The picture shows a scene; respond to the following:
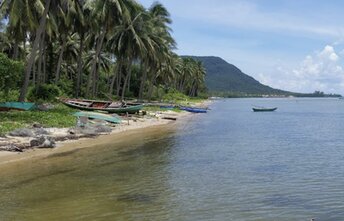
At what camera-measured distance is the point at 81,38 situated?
171 feet

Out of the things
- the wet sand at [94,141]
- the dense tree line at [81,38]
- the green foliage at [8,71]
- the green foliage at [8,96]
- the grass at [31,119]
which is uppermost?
the dense tree line at [81,38]

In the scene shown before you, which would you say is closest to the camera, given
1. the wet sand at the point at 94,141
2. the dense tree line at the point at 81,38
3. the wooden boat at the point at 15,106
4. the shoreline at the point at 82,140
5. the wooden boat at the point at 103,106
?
the wet sand at the point at 94,141

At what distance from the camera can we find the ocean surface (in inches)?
464

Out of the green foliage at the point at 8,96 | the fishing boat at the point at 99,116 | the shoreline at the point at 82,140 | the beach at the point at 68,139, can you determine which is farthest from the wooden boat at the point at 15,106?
the shoreline at the point at 82,140

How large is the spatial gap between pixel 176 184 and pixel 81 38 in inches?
1555

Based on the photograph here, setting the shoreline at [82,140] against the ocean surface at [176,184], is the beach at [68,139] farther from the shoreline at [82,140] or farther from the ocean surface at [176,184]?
the ocean surface at [176,184]

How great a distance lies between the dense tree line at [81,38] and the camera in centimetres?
3572

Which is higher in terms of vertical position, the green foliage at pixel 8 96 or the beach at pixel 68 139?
the green foliage at pixel 8 96

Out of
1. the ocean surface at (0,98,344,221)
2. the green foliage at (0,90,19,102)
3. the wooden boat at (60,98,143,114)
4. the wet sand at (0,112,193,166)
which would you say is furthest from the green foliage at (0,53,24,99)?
the ocean surface at (0,98,344,221)

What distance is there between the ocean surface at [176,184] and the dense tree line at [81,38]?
1397 cm

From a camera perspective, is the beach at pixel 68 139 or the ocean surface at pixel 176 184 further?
the beach at pixel 68 139

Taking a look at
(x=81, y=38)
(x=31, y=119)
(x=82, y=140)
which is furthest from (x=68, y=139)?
(x=81, y=38)

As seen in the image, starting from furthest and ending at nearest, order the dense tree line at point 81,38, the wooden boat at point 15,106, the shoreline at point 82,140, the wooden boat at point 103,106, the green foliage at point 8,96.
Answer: the wooden boat at point 103,106, the green foliage at point 8,96, the dense tree line at point 81,38, the wooden boat at point 15,106, the shoreline at point 82,140

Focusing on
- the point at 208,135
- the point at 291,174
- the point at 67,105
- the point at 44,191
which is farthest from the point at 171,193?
the point at 67,105
